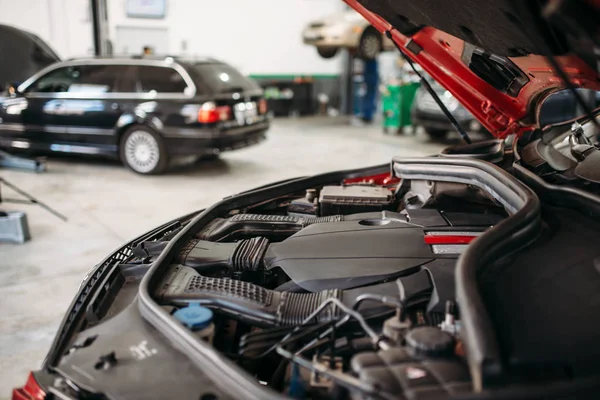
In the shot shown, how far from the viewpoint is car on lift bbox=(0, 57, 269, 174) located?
665 centimetres

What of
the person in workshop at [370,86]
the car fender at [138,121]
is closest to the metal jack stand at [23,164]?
the car fender at [138,121]

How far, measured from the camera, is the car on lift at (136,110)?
665cm

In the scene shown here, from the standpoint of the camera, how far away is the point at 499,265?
1.50 m

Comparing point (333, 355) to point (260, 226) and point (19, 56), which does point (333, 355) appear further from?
point (19, 56)

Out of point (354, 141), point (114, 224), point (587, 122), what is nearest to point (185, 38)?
point (354, 141)

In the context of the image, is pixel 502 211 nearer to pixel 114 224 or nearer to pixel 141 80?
pixel 114 224

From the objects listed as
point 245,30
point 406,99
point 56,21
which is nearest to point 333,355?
point 406,99

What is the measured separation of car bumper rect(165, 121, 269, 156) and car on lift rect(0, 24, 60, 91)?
2414mm

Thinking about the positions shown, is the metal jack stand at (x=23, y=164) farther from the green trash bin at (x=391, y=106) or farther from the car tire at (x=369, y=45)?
the car tire at (x=369, y=45)

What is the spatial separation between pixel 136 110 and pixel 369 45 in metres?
5.74

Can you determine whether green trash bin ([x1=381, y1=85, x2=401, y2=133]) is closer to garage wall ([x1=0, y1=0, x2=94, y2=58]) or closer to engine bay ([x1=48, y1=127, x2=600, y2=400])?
garage wall ([x1=0, y1=0, x2=94, y2=58])

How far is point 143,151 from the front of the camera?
697 centimetres

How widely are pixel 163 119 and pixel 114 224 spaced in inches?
83.3

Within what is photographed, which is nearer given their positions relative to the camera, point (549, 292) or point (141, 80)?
point (549, 292)
